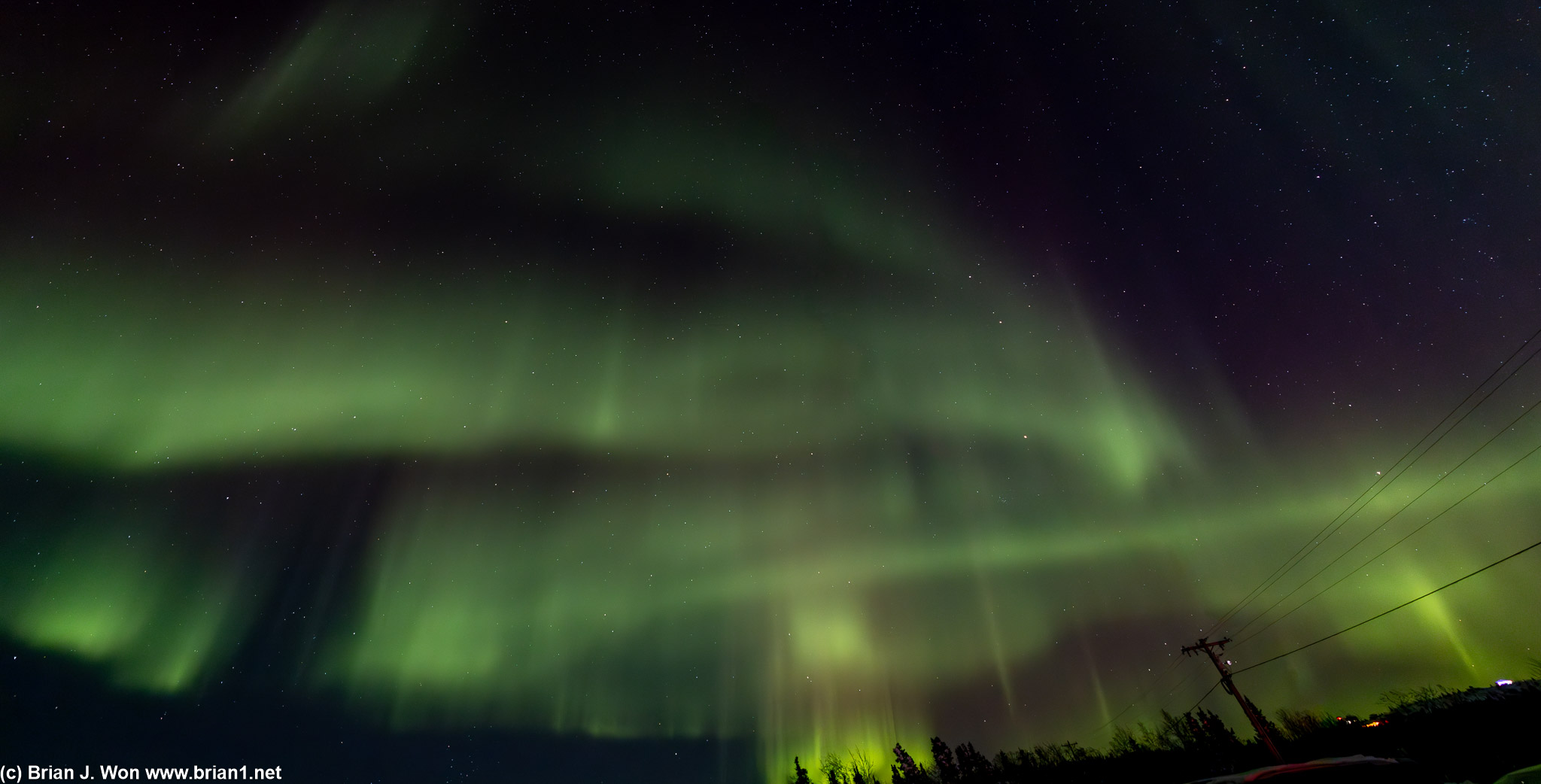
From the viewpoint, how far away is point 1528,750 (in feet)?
97.6

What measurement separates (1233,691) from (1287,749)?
66.0m

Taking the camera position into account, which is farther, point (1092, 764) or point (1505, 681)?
point (1092, 764)

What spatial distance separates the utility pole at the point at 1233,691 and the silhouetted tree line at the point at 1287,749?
8.11 feet

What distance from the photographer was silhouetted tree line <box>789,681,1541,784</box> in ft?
114

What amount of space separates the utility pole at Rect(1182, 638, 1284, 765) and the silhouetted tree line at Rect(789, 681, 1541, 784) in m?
2.47

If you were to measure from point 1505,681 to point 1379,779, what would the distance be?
151231 millimetres

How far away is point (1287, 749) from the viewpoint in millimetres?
79000

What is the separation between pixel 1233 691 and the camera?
34.2 meters

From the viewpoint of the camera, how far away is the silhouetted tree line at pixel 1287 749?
114 feet

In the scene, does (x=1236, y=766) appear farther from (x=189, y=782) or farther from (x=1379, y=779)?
(x=189, y=782)

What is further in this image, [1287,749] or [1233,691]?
[1287,749]

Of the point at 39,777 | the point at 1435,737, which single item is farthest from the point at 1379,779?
the point at 39,777

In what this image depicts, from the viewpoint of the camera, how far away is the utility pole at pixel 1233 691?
30781 millimetres

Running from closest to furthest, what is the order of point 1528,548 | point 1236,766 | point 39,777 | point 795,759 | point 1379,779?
point 1379,779 < point 1528,548 < point 39,777 < point 1236,766 < point 795,759
